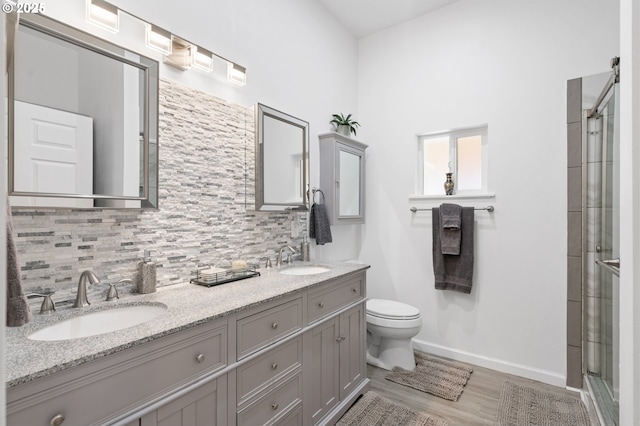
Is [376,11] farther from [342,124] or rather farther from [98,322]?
[98,322]

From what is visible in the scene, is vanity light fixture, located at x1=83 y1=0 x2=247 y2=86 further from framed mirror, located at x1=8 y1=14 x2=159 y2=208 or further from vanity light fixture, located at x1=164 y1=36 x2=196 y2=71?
framed mirror, located at x1=8 y1=14 x2=159 y2=208

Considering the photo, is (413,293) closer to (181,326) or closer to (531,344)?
(531,344)

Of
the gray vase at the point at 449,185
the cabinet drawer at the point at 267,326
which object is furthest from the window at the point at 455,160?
the cabinet drawer at the point at 267,326

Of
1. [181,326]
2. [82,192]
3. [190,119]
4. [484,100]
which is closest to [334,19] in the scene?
[484,100]

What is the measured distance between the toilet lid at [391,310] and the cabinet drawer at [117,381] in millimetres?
1555

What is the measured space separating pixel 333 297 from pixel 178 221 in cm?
97

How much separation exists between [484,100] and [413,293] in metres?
→ 1.77

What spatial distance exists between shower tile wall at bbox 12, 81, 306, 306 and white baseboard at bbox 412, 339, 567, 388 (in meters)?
1.70

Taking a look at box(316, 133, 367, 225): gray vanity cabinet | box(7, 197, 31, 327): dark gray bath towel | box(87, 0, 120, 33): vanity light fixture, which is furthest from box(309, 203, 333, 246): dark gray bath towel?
box(7, 197, 31, 327): dark gray bath towel

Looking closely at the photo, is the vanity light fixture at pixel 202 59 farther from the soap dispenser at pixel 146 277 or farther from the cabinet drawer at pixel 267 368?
the cabinet drawer at pixel 267 368

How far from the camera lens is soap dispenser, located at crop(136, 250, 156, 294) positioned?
4.53 feet

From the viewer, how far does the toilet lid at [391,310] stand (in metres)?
2.38

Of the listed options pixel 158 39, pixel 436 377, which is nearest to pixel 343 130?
pixel 158 39

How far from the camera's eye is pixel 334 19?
2.87m
